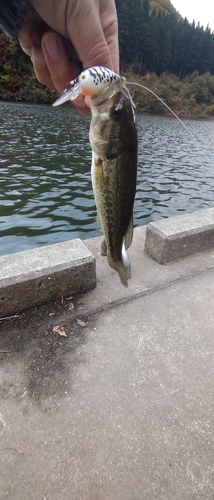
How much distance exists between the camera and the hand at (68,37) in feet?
5.03

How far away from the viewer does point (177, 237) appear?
4.37 meters

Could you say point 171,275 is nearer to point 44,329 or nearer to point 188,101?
point 44,329

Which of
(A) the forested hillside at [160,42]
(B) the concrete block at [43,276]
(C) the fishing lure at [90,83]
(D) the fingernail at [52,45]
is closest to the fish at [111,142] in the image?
(C) the fishing lure at [90,83]

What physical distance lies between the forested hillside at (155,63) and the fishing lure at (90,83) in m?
36.4

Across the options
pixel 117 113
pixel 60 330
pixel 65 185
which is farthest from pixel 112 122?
pixel 65 185

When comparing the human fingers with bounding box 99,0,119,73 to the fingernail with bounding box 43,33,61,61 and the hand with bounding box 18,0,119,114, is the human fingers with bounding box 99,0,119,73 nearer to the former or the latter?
the hand with bounding box 18,0,119,114

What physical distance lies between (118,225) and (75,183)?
32.2ft

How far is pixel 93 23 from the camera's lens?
1543 millimetres

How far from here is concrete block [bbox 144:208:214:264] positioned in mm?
4355

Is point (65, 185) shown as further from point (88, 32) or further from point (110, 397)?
point (88, 32)

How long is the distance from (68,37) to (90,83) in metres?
0.58

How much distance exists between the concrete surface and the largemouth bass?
154cm

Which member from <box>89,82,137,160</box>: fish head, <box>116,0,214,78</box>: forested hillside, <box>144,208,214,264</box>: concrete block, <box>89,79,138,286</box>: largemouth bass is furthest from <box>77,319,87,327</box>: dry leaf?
<box>116,0,214,78</box>: forested hillside

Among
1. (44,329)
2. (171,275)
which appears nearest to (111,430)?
(44,329)
